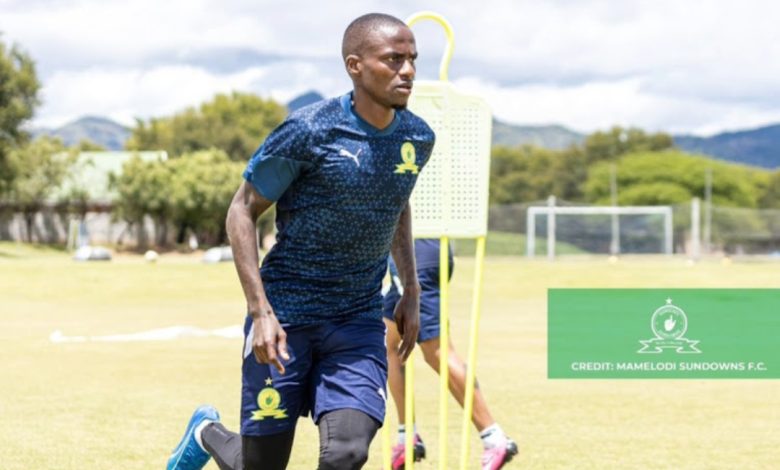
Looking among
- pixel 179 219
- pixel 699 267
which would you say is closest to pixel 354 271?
pixel 699 267

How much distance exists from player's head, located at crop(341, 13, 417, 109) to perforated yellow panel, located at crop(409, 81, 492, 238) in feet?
5.05

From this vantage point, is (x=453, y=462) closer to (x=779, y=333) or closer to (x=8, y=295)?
(x=779, y=333)

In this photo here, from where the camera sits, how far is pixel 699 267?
45.2m

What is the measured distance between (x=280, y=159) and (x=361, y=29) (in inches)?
24.6

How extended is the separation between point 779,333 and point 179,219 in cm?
7098

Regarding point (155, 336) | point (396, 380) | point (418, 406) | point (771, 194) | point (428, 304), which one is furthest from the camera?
point (771, 194)

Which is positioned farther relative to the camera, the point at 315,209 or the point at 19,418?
the point at 19,418

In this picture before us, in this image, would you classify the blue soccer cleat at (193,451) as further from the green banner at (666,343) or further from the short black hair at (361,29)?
the green banner at (666,343)

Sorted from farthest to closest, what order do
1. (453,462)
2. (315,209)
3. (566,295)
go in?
(566,295)
(453,462)
(315,209)

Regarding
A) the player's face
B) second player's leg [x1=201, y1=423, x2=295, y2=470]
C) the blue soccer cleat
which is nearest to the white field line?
the blue soccer cleat

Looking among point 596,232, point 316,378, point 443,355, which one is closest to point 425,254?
point 443,355

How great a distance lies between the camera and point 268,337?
16.5 feet

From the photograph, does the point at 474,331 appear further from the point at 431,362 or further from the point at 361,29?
the point at 361,29

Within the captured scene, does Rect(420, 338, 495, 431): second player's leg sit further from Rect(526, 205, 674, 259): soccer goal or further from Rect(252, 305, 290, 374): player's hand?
Rect(526, 205, 674, 259): soccer goal
